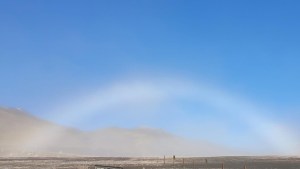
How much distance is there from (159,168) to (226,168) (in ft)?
36.4

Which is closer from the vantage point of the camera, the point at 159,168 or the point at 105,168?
the point at 105,168

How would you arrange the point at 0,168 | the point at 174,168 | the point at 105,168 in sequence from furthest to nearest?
the point at 0,168 → the point at 174,168 → the point at 105,168

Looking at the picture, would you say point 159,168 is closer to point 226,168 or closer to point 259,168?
point 226,168

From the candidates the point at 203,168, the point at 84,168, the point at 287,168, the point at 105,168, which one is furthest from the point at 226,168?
the point at 105,168

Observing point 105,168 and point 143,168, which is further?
point 143,168

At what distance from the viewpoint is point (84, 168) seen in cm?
A: 8338

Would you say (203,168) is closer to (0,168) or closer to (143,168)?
(143,168)

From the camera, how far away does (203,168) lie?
8350 centimetres

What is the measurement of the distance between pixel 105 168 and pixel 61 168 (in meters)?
28.4

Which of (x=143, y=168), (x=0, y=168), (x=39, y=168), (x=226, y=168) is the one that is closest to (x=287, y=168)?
(x=226, y=168)

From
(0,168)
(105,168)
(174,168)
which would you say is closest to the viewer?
(105,168)

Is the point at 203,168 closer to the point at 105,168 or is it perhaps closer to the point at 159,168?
the point at 159,168

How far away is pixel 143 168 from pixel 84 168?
979cm

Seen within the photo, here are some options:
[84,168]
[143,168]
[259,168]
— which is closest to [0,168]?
[84,168]
